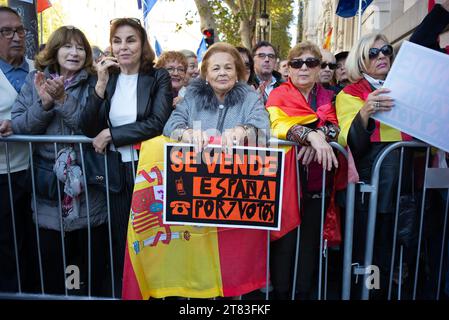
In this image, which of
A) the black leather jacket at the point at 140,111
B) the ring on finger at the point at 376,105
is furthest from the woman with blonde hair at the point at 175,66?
the ring on finger at the point at 376,105

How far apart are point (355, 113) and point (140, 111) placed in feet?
5.25

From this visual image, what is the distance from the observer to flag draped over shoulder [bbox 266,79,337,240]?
10.2 ft

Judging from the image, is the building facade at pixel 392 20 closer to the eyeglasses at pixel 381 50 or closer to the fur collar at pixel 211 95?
the eyeglasses at pixel 381 50

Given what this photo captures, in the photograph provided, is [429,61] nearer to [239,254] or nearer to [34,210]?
[239,254]

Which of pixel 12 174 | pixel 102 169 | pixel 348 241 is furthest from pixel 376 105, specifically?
pixel 12 174

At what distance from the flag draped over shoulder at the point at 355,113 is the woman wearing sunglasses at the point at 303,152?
0.06 metres

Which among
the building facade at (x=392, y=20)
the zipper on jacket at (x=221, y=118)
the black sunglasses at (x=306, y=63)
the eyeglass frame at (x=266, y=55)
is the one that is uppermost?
the building facade at (x=392, y=20)

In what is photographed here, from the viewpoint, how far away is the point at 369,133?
3102mm

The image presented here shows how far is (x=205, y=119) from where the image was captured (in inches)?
124

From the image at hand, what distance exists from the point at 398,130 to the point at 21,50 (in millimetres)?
3189

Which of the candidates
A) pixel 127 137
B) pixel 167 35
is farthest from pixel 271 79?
pixel 167 35

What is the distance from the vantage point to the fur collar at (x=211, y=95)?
317 cm

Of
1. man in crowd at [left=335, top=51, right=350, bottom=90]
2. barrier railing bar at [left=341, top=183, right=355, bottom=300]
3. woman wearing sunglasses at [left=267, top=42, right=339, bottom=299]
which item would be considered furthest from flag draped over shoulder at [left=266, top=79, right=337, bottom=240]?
man in crowd at [left=335, top=51, right=350, bottom=90]

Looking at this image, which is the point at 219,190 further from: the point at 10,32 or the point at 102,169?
the point at 10,32
